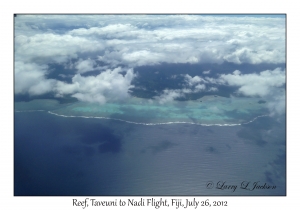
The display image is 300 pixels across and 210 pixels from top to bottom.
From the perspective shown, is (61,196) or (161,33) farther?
(161,33)

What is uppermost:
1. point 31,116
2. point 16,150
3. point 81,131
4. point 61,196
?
point 31,116

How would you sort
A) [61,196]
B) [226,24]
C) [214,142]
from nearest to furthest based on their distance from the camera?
[61,196] < [214,142] < [226,24]

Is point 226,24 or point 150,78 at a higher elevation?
point 226,24

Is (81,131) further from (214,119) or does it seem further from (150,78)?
(214,119)

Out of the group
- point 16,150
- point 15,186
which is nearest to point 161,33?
point 16,150

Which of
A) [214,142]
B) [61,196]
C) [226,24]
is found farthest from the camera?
[226,24]

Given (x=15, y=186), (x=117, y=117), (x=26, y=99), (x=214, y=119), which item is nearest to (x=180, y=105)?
(x=214, y=119)
